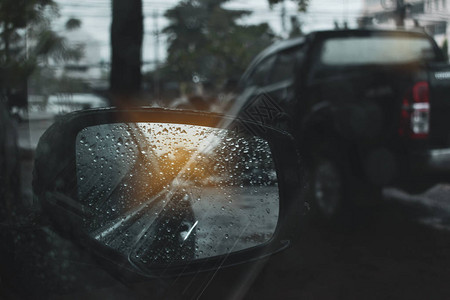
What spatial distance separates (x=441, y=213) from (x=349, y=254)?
132 cm

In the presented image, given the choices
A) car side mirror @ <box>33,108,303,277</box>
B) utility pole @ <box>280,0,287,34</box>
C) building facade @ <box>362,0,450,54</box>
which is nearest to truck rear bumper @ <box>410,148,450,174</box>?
building facade @ <box>362,0,450,54</box>

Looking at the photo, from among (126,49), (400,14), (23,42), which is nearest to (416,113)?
(400,14)

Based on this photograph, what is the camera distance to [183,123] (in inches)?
72.8

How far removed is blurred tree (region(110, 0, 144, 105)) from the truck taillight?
1890 mm

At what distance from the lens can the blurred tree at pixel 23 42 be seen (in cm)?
296

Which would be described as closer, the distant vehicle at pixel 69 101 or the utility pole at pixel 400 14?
the distant vehicle at pixel 69 101

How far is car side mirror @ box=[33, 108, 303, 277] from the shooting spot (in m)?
1.82

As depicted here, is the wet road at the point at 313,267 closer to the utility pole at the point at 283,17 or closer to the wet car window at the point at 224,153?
the wet car window at the point at 224,153

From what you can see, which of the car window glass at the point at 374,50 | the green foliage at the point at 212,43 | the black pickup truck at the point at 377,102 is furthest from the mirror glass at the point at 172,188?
the car window glass at the point at 374,50

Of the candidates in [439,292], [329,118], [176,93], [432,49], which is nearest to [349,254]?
[439,292]

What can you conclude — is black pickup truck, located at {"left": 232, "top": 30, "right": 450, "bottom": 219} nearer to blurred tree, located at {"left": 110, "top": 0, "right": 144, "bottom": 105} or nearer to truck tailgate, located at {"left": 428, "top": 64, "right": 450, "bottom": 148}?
truck tailgate, located at {"left": 428, "top": 64, "right": 450, "bottom": 148}

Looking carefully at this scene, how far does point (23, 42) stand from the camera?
306 cm

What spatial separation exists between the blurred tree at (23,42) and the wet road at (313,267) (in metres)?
0.76

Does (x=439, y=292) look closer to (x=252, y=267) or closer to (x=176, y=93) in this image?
(x=252, y=267)
